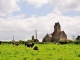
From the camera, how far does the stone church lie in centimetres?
14538

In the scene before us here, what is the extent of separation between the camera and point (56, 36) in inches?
5782

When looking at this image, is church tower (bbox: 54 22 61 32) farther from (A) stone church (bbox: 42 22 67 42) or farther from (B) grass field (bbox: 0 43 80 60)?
(B) grass field (bbox: 0 43 80 60)

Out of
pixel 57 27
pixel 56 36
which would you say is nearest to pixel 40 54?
pixel 56 36

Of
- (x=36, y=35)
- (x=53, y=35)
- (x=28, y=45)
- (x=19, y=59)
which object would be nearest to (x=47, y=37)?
(x=53, y=35)

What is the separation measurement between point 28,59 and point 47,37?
128m

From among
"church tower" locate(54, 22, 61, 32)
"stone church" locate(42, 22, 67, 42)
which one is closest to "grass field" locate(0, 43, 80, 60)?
"stone church" locate(42, 22, 67, 42)

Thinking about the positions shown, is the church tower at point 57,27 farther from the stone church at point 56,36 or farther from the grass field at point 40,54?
the grass field at point 40,54

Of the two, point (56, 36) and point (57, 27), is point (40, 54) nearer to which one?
point (56, 36)

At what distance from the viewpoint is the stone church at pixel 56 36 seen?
145 meters

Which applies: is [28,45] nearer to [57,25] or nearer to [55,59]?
[55,59]

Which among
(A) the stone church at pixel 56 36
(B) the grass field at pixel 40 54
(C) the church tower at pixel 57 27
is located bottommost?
(B) the grass field at pixel 40 54

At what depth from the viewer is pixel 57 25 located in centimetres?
15125

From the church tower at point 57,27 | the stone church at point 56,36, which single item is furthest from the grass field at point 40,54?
the church tower at point 57,27

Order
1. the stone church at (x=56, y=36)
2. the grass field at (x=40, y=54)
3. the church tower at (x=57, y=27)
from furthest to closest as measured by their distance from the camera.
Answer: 1. the church tower at (x=57, y=27)
2. the stone church at (x=56, y=36)
3. the grass field at (x=40, y=54)
